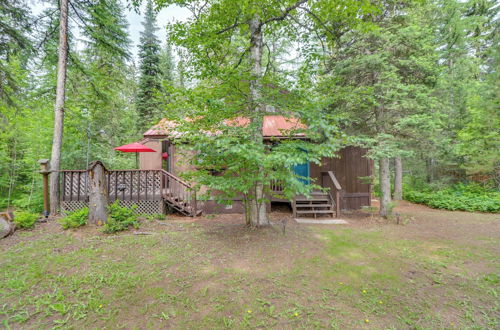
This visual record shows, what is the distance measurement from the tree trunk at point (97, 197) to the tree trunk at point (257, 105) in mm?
4160

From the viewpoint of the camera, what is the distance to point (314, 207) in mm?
7812

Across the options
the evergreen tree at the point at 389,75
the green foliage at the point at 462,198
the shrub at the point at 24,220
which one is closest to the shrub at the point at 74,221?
the shrub at the point at 24,220

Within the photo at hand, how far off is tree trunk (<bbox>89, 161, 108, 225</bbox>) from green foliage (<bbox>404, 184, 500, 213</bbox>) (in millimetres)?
13458

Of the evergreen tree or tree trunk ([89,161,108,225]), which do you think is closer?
tree trunk ([89,161,108,225])

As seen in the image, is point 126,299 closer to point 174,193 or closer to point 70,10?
point 174,193

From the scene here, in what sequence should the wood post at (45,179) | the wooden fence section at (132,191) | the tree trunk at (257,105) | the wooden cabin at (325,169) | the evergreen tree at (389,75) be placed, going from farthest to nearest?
the wooden cabin at (325,169), the wooden fence section at (132,191), the wood post at (45,179), the evergreen tree at (389,75), the tree trunk at (257,105)

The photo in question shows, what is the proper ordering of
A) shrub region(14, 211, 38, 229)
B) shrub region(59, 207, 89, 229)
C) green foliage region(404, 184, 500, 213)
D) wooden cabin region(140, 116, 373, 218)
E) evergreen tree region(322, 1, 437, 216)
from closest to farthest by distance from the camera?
shrub region(59, 207, 89, 229)
shrub region(14, 211, 38, 229)
evergreen tree region(322, 1, 437, 216)
wooden cabin region(140, 116, 373, 218)
green foliage region(404, 184, 500, 213)

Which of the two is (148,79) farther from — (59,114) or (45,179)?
(45,179)

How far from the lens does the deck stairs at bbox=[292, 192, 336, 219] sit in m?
7.45

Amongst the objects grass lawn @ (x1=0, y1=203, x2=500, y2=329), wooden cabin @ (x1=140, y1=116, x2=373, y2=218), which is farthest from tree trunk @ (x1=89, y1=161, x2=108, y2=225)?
wooden cabin @ (x1=140, y1=116, x2=373, y2=218)

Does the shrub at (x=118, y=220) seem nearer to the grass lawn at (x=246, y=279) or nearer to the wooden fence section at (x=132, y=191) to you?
the grass lawn at (x=246, y=279)

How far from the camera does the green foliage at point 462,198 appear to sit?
836 cm

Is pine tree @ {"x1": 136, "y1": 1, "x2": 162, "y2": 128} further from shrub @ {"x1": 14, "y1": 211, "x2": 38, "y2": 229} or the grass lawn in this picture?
the grass lawn

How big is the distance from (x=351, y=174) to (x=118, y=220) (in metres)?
9.09
